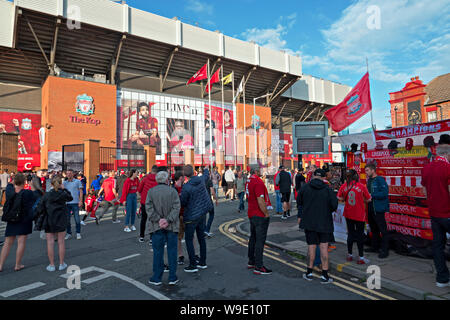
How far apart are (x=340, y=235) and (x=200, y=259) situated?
379cm

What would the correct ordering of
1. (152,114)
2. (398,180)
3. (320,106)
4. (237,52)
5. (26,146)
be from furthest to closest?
(320,106), (237,52), (152,114), (26,146), (398,180)

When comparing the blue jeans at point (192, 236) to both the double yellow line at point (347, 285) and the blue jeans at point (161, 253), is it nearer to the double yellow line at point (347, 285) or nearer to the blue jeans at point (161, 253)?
the blue jeans at point (161, 253)

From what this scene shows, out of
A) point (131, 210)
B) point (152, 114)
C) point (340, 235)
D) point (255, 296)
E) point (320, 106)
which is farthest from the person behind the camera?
point (320, 106)

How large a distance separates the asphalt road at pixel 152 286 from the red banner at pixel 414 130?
3387mm

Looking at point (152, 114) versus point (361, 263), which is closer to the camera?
point (361, 263)

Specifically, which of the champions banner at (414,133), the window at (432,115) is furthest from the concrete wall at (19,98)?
the window at (432,115)

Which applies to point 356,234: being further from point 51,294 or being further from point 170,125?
point 170,125

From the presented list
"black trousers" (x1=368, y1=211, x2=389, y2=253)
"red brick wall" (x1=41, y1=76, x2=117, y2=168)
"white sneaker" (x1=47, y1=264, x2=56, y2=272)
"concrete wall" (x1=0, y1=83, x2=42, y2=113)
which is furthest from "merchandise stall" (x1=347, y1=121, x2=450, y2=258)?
"concrete wall" (x1=0, y1=83, x2=42, y2=113)

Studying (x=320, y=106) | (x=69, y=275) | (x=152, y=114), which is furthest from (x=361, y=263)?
(x=320, y=106)

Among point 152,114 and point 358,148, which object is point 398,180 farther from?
point 152,114

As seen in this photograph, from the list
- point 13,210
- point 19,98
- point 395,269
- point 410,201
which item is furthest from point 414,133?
point 19,98

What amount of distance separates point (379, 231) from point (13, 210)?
7312 millimetres

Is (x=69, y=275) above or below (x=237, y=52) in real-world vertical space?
below

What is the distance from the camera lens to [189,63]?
33.1 metres
